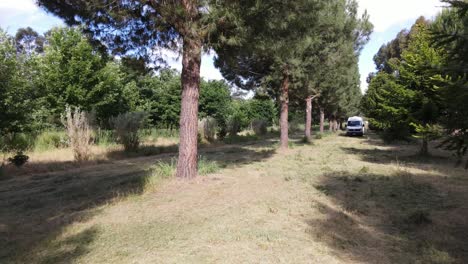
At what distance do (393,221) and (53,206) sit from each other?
612 centimetres

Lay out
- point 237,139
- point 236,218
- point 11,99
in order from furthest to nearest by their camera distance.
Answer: point 237,139 → point 11,99 → point 236,218

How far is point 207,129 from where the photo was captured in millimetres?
22672

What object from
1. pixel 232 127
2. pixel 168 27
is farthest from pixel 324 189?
pixel 232 127

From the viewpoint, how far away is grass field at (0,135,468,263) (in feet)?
13.9

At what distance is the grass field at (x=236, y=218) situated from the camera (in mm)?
4250

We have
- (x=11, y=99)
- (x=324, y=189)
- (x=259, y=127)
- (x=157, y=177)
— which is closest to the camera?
(x=324, y=189)

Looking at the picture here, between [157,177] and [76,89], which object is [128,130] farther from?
[157,177]

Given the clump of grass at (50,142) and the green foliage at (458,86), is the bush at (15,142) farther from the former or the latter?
the green foliage at (458,86)

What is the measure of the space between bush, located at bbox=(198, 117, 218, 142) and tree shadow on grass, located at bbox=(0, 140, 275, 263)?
10947 millimetres

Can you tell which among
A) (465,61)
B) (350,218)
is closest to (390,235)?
(350,218)

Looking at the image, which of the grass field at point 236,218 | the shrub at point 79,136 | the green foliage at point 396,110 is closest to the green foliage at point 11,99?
the shrub at point 79,136

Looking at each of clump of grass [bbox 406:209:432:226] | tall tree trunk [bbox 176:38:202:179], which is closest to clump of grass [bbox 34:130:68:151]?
tall tree trunk [bbox 176:38:202:179]

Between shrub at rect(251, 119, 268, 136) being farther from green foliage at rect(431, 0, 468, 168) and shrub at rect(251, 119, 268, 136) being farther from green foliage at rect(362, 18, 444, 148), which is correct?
green foliage at rect(431, 0, 468, 168)

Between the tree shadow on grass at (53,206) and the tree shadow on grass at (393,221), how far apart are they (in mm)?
3441
